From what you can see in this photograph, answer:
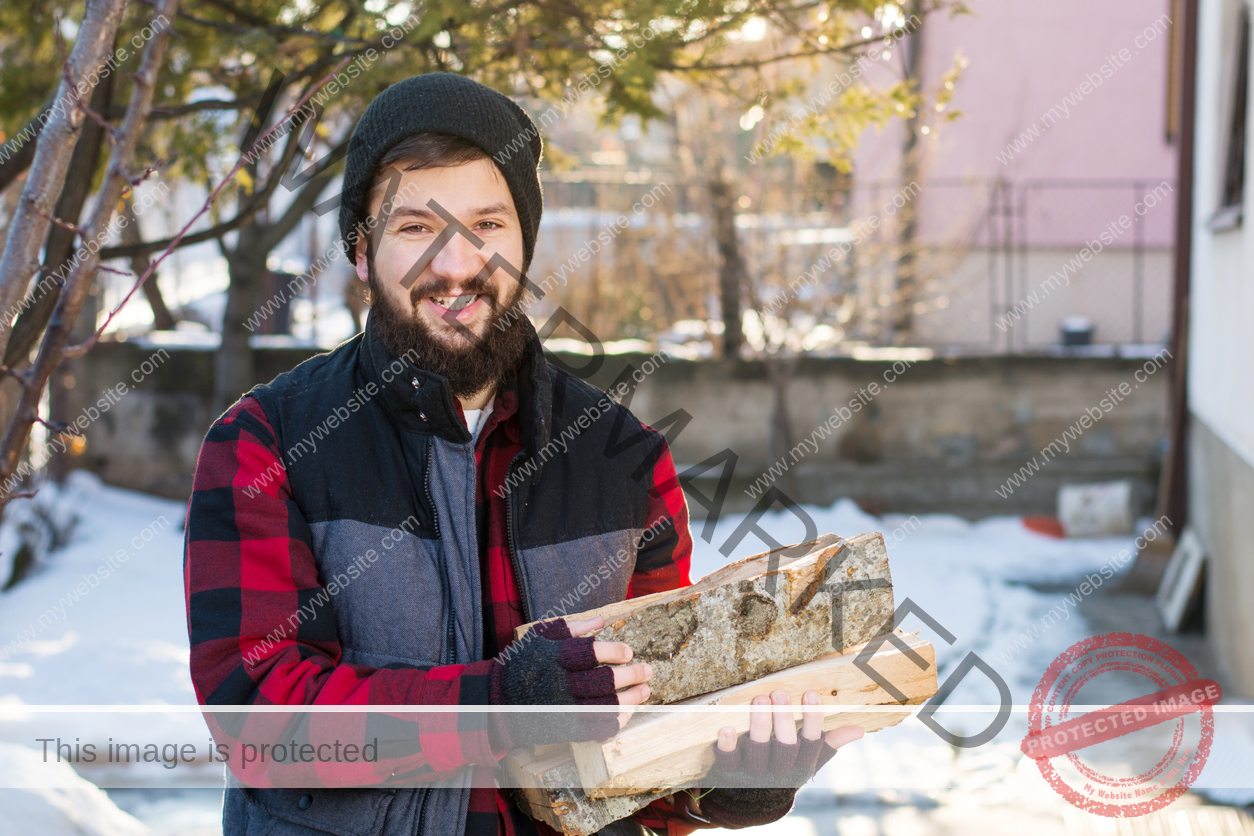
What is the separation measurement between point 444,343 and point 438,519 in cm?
31

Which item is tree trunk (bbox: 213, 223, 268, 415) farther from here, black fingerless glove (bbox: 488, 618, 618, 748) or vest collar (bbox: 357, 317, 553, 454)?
black fingerless glove (bbox: 488, 618, 618, 748)

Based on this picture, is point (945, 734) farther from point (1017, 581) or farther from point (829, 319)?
point (829, 319)

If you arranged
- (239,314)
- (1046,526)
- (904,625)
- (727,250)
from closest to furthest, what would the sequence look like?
(904,625)
(239,314)
(1046,526)
(727,250)

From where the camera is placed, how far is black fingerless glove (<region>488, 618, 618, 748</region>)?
1.36m

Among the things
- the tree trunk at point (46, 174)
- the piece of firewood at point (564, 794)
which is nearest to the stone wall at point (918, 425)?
the tree trunk at point (46, 174)

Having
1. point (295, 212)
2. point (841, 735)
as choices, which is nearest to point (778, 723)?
point (841, 735)

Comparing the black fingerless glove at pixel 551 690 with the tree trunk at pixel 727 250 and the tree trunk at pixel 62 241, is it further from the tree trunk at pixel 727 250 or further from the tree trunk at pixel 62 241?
the tree trunk at pixel 727 250

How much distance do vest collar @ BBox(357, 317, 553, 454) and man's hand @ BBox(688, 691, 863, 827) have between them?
23.0 inches

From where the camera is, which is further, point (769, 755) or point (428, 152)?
point (428, 152)

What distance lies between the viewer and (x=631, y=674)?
142cm

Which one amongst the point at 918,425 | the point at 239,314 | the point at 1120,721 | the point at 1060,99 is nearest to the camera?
the point at 1120,721

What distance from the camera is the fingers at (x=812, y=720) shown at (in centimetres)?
153

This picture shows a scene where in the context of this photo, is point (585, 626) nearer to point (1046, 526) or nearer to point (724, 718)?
point (724, 718)

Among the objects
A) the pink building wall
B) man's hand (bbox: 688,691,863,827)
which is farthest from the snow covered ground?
the pink building wall
